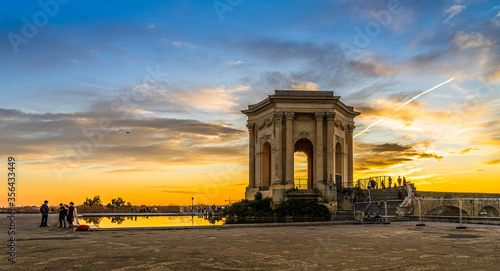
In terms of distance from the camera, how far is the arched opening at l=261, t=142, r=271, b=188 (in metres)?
48.8

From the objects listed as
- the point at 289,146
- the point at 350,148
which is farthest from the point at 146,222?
the point at 350,148

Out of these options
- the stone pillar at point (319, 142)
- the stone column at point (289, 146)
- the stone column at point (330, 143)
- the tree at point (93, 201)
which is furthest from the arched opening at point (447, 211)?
the tree at point (93, 201)

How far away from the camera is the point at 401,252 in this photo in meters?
12.3

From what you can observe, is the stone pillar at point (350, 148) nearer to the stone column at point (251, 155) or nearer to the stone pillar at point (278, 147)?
the stone pillar at point (278, 147)

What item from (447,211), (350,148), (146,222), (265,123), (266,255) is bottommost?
(447,211)

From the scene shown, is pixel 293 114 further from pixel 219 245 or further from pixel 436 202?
pixel 219 245

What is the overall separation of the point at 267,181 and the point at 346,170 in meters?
8.96

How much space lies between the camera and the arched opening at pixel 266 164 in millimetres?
48812

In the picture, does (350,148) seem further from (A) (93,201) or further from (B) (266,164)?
(A) (93,201)

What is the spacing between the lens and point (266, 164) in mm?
49688

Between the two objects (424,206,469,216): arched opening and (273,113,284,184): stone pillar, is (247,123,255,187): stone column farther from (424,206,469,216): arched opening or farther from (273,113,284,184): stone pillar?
(424,206,469,216): arched opening

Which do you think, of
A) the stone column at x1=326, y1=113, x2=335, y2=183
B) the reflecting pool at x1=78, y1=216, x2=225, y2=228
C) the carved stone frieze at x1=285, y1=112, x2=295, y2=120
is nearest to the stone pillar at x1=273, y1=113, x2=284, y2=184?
the carved stone frieze at x1=285, y1=112, x2=295, y2=120

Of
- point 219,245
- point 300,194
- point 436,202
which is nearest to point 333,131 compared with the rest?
point 300,194

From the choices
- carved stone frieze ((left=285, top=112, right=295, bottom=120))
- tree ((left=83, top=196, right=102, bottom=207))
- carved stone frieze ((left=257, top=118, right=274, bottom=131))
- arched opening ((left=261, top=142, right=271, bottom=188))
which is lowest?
tree ((left=83, top=196, right=102, bottom=207))
